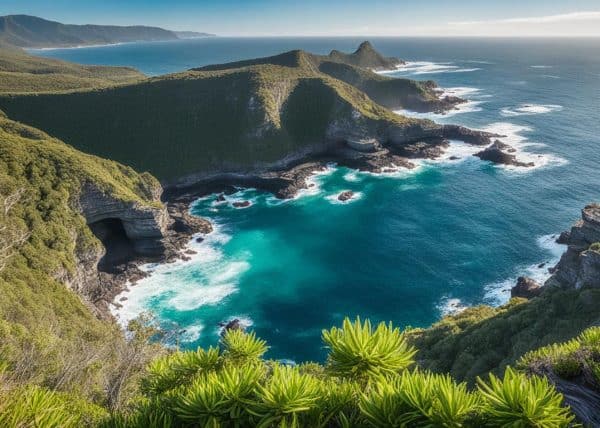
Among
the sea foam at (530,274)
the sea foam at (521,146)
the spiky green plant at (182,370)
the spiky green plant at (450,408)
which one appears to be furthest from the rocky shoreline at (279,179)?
the spiky green plant at (450,408)

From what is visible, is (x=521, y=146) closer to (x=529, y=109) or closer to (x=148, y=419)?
(x=529, y=109)

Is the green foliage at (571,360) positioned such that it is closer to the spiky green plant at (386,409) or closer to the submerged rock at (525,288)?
the spiky green plant at (386,409)

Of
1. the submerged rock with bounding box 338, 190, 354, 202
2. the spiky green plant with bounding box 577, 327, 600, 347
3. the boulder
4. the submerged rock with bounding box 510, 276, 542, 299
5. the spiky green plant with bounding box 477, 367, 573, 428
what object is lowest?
the boulder

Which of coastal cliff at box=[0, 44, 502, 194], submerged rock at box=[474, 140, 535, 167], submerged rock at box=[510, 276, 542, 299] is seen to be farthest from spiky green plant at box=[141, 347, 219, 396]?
submerged rock at box=[474, 140, 535, 167]

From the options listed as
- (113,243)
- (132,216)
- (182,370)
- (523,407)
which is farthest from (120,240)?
(523,407)

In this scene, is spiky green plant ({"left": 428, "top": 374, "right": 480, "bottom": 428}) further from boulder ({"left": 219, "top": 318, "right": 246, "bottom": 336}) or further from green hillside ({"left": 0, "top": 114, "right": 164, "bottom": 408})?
boulder ({"left": 219, "top": 318, "right": 246, "bottom": 336})

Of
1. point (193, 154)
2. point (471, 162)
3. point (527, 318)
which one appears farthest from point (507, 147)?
point (527, 318)
